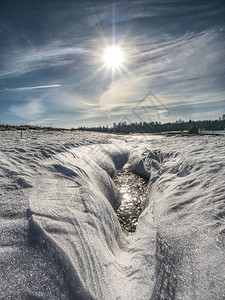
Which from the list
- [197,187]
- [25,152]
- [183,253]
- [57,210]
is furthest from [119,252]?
[25,152]

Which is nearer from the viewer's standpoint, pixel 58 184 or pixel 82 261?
pixel 82 261

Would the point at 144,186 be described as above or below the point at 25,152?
below

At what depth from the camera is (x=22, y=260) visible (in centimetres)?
155

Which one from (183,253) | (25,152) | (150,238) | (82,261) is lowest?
(150,238)

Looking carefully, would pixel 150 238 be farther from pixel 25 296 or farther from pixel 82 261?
pixel 25 296

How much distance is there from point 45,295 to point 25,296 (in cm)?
17

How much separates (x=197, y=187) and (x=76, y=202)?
2.79 metres

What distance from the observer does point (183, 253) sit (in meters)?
2.13

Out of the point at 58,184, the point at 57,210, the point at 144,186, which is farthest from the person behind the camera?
the point at 144,186

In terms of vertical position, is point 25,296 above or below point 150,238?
above

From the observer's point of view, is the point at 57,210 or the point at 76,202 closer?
the point at 57,210

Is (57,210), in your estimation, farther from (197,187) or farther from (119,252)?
(197,187)

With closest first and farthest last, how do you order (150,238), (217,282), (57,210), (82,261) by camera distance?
1. (217,282)
2. (82,261)
3. (57,210)
4. (150,238)

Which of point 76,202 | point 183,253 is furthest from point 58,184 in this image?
point 183,253
